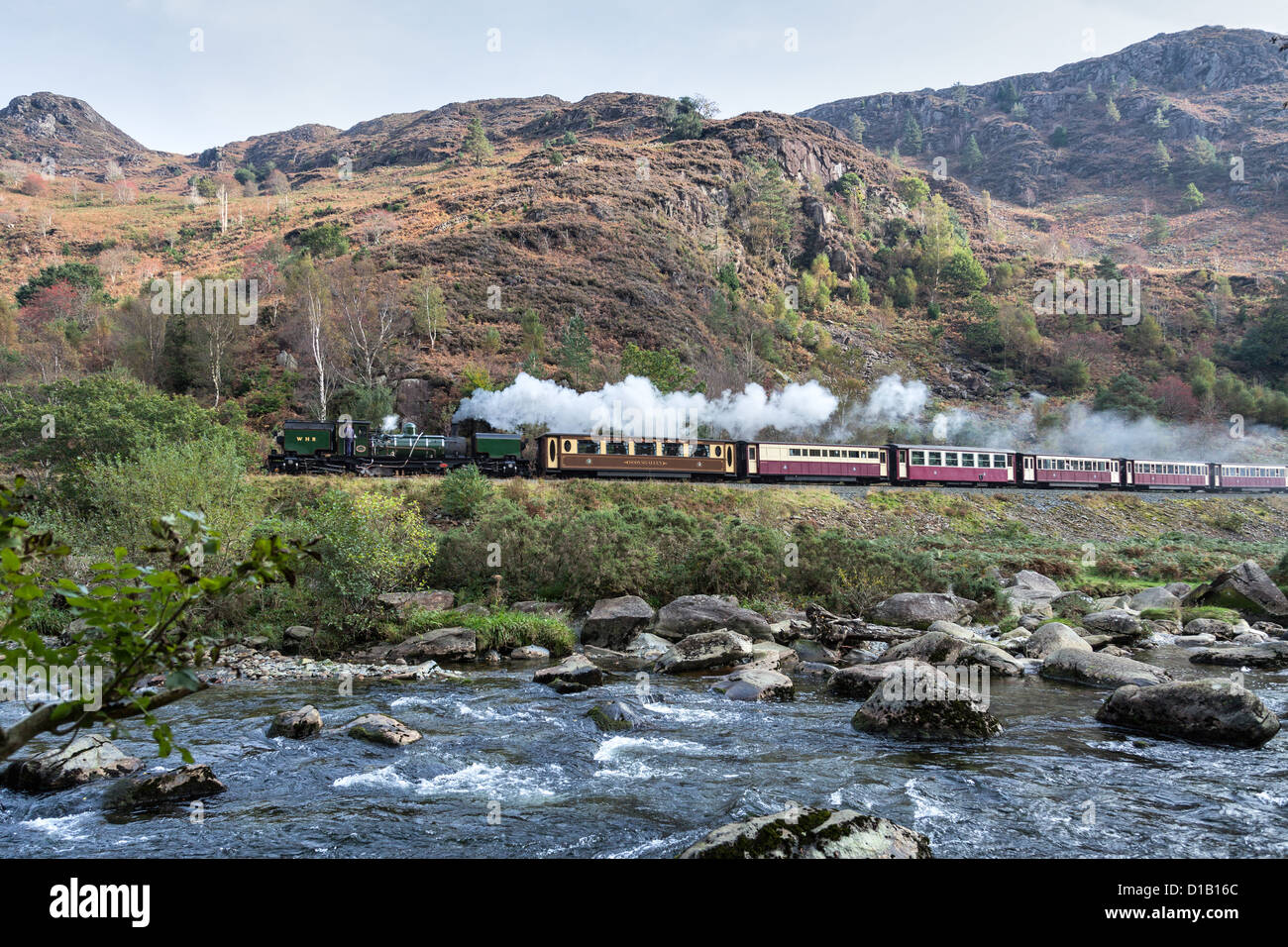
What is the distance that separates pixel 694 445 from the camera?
1467 inches

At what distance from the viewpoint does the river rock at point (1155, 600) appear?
23797mm

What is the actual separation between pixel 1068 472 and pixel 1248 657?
30459mm

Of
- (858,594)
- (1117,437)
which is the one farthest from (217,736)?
(1117,437)

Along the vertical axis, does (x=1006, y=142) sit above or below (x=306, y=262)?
above

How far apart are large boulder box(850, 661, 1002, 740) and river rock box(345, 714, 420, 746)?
24.5 ft

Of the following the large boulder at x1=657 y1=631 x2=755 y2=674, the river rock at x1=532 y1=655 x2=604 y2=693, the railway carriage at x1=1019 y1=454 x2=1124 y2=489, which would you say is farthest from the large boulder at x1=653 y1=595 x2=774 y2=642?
the railway carriage at x1=1019 y1=454 x2=1124 y2=489

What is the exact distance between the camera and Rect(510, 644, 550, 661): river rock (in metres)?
18.9

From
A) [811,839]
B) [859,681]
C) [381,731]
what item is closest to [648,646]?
[859,681]

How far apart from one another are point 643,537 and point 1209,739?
16.7 m

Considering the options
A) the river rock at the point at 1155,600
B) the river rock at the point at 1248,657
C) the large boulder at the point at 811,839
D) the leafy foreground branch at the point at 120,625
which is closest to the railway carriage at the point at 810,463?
the river rock at the point at 1155,600

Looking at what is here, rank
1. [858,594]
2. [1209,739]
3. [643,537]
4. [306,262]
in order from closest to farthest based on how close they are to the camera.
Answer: [1209,739], [858,594], [643,537], [306,262]

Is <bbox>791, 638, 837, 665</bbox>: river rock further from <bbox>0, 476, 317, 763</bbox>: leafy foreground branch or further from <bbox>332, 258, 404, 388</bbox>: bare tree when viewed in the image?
<bbox>332, 258, 404, 388</bbox>: bare tree

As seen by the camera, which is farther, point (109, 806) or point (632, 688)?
point (632, 688)

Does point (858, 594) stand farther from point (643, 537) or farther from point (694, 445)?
point (694, 445)
